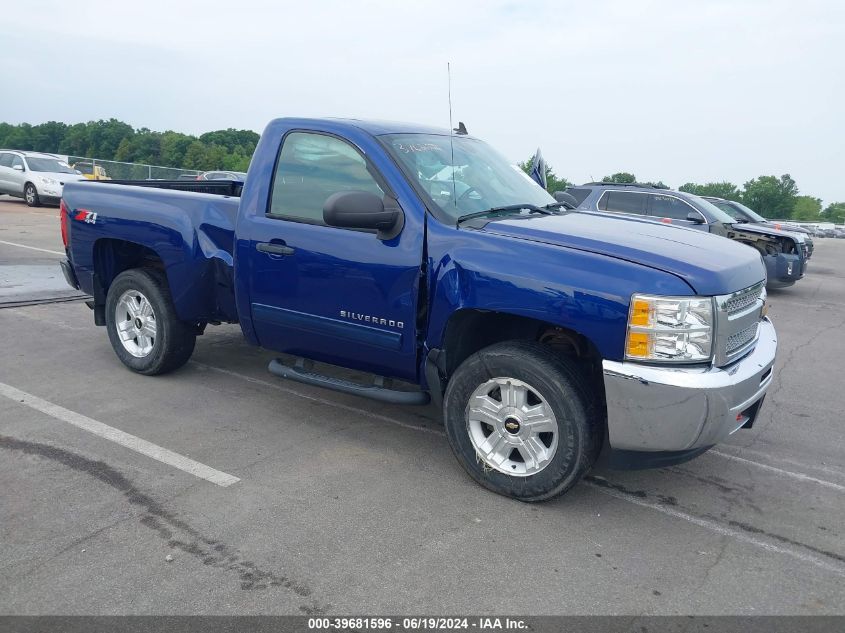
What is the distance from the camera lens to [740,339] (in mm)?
3793

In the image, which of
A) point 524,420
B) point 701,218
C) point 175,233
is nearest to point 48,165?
point 701,218

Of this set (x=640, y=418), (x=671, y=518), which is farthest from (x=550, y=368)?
(x=671, y=518)

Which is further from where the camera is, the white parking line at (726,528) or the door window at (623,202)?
the door window at (623,202)

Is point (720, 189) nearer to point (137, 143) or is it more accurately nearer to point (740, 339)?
point (137, 143)

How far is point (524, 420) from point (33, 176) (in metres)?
21.9

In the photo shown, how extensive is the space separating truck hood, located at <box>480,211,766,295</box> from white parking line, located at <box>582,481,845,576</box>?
3.91ft

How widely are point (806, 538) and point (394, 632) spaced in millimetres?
2155

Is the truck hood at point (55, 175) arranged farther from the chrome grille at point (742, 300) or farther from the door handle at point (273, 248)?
the chrome grille at point (742, 300)

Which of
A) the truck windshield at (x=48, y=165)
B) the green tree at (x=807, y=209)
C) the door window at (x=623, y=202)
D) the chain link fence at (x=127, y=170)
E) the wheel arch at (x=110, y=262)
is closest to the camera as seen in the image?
the wheel arch at (x=110, y=262)

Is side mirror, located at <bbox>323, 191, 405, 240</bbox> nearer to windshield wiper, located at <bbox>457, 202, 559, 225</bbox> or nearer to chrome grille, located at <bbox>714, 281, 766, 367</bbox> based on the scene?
windshield wiper, located at <bbox>457, 202, 559, 225</bbox>

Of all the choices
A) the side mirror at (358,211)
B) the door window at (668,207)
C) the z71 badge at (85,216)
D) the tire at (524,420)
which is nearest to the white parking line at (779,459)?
the tire at (524,420)

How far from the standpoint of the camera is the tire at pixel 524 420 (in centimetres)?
362

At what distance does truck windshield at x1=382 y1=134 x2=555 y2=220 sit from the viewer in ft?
14.0

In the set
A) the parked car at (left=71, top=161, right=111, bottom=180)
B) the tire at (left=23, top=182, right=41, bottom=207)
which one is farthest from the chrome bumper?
the parked car at (left=71, top=161, right=111, bottom=180)
